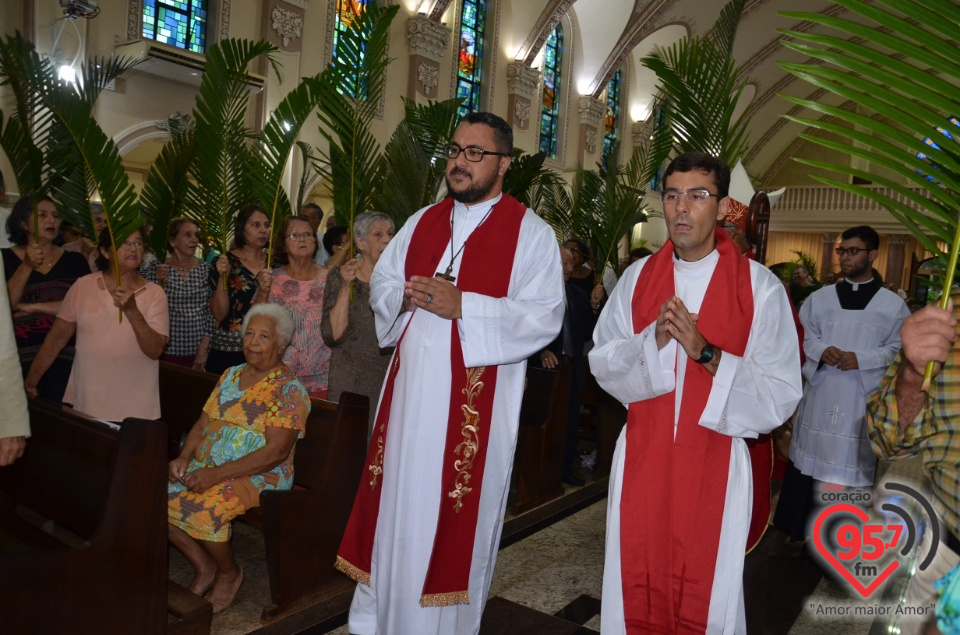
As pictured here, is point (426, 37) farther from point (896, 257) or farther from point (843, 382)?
point (896, 257)

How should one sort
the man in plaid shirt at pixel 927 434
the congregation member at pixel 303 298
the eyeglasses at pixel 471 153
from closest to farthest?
the man in plaid shirt at pixel 927 434 → the eyeglasses at pixel 471 153 → the congregation member at pixel 303 298

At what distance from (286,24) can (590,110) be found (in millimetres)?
9164

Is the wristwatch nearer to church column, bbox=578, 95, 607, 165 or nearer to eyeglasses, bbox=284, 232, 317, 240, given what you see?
eyeglasses, bbox=284, 232, 317, 240

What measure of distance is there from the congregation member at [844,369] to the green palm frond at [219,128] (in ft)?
12.1

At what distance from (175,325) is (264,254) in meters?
0.69

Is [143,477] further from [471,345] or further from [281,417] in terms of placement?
[471,345]

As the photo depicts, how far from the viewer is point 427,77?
46.8ft

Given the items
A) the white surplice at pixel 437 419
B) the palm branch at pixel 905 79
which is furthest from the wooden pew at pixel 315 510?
the palm branch at pixel 905 79

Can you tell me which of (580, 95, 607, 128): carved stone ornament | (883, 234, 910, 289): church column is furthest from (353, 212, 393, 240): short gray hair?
(883, 234, 910, 289): church column

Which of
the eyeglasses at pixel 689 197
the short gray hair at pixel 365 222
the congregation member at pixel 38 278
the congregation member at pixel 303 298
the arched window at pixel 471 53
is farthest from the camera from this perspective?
the arched window at pixel 471 53

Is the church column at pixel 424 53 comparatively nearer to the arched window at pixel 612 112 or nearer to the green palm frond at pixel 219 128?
the arched window at pixel 612 112

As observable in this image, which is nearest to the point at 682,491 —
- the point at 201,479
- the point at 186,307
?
the point at 201,479

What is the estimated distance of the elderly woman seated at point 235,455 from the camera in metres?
3.34

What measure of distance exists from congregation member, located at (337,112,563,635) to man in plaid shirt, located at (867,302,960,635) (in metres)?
1.35
